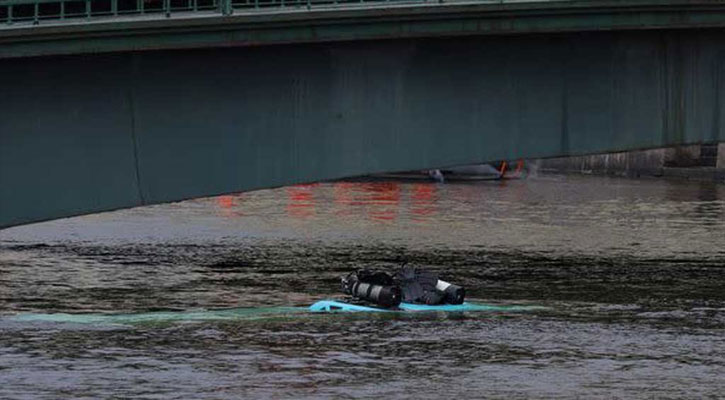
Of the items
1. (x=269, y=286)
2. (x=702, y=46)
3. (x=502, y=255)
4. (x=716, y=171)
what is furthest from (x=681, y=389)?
(x=716, y=171)

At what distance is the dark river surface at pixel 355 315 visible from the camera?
44406 mm

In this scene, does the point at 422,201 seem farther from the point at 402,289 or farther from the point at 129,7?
the point at 129,7

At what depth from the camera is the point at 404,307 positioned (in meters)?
57.4

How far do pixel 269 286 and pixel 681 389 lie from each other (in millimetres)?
22659

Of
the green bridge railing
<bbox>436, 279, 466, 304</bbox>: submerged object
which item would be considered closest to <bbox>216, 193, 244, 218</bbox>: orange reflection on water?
the green bridge railing

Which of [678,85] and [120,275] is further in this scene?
[120,275]

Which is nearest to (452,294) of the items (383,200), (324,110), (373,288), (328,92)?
(373,288)

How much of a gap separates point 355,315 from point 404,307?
76.7 inches

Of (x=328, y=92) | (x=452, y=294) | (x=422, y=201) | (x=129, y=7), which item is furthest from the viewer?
(x=422, y=201)

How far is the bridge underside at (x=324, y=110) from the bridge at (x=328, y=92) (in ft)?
0.12

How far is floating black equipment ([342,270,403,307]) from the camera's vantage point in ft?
186

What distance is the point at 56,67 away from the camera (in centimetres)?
5100

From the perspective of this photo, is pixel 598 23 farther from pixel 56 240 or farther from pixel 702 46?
pixel 56 240

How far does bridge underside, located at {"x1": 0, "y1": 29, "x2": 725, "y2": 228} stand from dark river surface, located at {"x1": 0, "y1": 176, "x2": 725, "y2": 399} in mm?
4062
